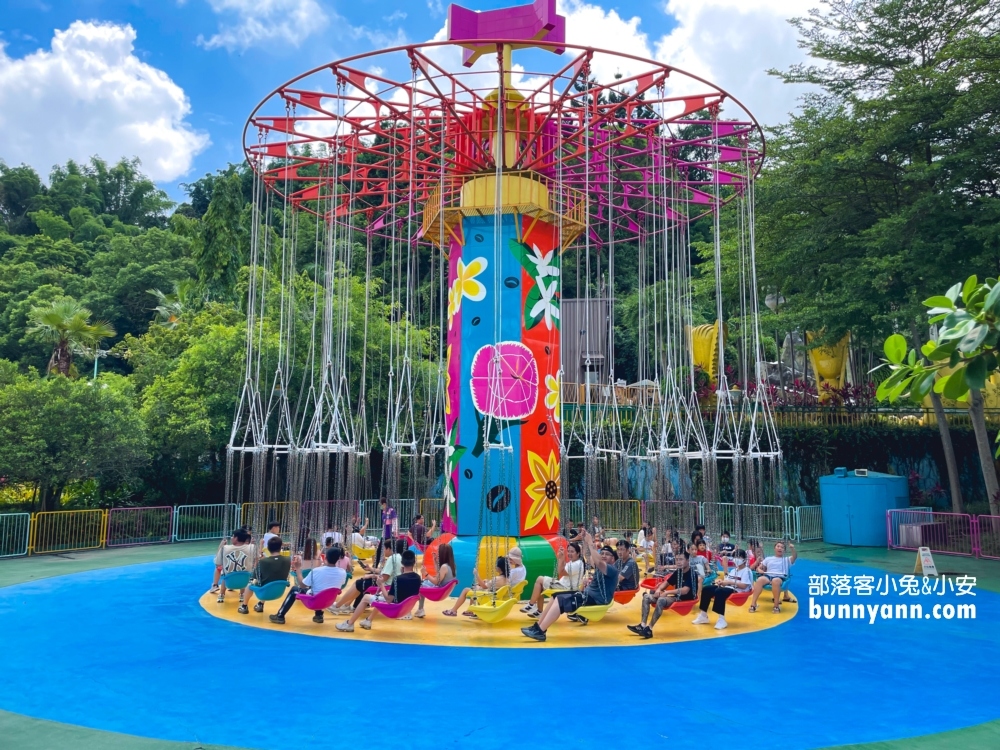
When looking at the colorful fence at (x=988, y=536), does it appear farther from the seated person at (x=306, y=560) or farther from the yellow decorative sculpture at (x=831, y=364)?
the seated person at (x=306, y=560)

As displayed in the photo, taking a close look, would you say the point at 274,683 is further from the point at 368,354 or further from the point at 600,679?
the point at 368,354

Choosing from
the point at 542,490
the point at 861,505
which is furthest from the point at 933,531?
the point at 542,490

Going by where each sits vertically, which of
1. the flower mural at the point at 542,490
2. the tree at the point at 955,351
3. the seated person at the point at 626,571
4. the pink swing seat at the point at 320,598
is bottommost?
the pink swing seat at the point at 320,598

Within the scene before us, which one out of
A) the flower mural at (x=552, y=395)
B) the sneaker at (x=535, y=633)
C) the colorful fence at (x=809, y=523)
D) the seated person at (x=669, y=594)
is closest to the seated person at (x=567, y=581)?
the sneaker at (x=535, y=633)

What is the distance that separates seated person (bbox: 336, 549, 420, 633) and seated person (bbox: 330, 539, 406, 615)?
13cm

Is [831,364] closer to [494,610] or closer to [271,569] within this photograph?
[494,610]

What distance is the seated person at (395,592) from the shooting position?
10.1 meters

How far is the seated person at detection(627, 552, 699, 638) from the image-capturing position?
404 inches

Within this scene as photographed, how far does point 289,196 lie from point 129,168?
195 ft

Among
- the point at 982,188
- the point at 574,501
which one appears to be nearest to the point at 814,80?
the point at 982,188

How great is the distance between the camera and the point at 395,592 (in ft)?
33.3

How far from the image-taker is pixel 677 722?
680 cm

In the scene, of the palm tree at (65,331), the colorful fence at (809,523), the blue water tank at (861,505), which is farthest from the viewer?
the palm tree at (65,331)

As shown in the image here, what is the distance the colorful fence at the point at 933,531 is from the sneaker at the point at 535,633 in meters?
12.0
